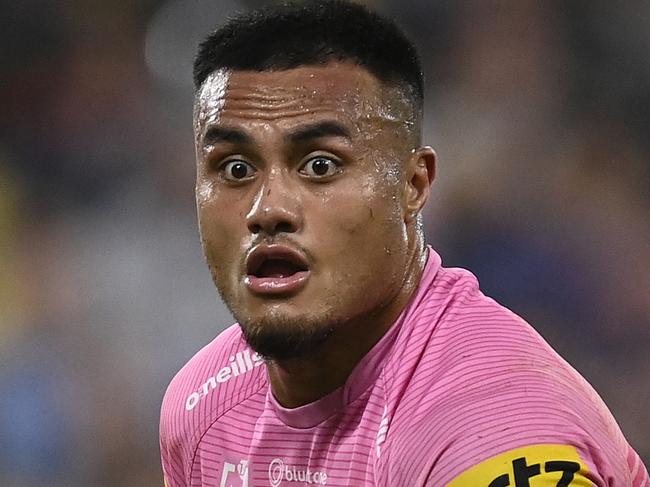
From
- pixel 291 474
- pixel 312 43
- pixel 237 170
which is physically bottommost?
pixel 291 474

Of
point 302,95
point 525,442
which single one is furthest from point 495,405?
point 302,95

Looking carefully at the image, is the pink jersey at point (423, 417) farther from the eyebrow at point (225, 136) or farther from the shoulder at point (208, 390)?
the eyebrow at point (225, 136)

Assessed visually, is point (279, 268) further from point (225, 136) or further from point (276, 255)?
point (225, 136)

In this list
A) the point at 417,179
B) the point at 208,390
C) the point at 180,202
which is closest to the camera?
the point at 417,179

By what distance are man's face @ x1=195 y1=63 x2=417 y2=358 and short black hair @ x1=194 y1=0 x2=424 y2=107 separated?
0.03 metres

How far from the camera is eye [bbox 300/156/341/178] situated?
6.07 ft

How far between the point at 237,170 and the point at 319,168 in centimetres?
15

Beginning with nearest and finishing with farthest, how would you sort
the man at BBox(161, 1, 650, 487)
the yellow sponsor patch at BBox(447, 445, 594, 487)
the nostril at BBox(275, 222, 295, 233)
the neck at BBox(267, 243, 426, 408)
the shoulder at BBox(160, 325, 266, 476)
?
the yellow sponsor patch at BBox(447, 445, 594, 487) → the man at BBox(161, 1, 650, 487) → the nostril at BBox(275, 222, 295, 233) → the neck at BBox(267, 243, 426, 408) → the shoulder at BBox(160, 325, 266, 476)

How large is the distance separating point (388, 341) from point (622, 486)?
0.47 m

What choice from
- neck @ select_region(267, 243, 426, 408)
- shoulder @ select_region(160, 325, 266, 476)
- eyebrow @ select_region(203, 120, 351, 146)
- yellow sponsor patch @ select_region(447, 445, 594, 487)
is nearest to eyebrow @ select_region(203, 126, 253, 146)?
eyebrow @ select_region(203, 120, 351, 146)

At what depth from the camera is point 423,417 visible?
5.34 ft

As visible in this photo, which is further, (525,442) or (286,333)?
(286,333)

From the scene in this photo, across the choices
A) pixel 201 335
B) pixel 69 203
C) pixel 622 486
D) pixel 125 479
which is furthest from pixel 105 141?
pixel 622 486

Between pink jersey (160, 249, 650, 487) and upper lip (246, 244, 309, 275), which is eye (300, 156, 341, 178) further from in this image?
pink jersey (160, 249, 650, 487)
